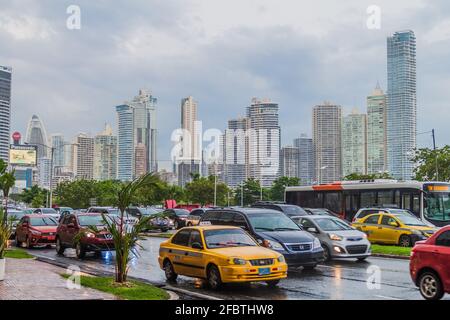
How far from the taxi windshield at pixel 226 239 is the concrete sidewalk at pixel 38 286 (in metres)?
2.90

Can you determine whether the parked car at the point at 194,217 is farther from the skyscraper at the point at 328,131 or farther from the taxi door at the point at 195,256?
the skyscraper at the point at 328,131

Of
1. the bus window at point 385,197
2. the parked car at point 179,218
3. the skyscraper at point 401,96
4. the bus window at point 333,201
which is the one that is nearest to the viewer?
the bus window at point 385,197

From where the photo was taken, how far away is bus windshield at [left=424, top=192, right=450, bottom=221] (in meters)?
29.4

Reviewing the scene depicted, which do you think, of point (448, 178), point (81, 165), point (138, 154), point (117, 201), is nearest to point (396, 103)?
point (448, 178)

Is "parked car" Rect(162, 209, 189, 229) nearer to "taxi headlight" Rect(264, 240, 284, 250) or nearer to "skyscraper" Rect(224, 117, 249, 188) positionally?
"taxi headlight" Rect(264, 240, 284, 250)

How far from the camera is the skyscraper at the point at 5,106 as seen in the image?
97681mm

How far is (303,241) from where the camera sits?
15508mm

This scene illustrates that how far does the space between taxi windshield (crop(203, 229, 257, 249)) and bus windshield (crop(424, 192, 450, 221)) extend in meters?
18.6

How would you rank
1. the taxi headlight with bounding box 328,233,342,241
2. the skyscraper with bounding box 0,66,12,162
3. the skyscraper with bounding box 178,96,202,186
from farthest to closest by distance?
1. the skyscraper with bounding box 0,66,12,162
2. the skyscraper with bounding box 178,96,202,186
3. the taxi headlight with bounding box 328,233,342,241

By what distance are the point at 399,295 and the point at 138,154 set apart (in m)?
61.9

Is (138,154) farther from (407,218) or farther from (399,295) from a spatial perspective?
(399,295)

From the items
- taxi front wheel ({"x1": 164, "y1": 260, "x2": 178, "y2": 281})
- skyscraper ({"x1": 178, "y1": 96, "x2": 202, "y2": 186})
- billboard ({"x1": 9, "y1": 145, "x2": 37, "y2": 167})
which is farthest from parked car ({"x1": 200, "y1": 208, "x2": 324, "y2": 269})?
billboard ({"x1": 9, "y1": 145, "x2": 37, "y2": 167})

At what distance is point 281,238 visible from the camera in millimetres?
15398

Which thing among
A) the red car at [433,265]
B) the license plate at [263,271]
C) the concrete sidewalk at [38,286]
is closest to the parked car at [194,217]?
the concrete sidewalk at [38,286]
